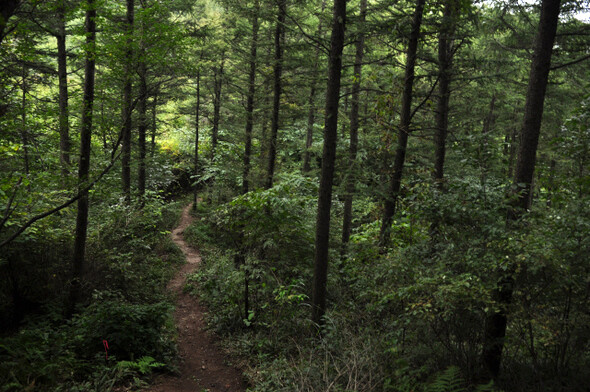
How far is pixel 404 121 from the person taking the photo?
337 inches

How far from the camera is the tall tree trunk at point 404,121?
7.97m

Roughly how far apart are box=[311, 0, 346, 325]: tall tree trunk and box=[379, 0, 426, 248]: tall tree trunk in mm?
1587

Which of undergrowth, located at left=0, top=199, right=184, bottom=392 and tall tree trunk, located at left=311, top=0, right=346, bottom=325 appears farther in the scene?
tall tree trunk, located at left=311, top=0, right=346, bottom=325

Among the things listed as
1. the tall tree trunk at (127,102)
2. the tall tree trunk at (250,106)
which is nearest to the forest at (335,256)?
the tall tree trunk at (127,102)

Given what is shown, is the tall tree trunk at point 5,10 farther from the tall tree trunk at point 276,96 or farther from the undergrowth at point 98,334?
the tall tree trunk at point 276,96

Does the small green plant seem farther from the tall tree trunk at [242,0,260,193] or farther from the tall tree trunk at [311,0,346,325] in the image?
the tall tree trunk at [242,0,260,193]

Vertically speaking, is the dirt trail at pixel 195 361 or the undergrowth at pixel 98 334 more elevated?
the undergrowth at pixel 98 334

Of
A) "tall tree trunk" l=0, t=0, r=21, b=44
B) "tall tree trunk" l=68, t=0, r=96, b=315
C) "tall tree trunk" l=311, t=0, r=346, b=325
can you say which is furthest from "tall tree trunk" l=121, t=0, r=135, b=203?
"tall tree trunk" l=311, t=0, r=346, b=325

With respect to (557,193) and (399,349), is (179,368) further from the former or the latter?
(557,193)

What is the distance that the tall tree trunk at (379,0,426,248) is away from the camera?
797cm

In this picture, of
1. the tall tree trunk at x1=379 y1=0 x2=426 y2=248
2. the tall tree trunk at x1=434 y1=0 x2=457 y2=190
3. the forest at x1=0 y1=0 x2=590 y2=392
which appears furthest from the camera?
the tall tree trunk at x1=379 y1=0 x2=426 y2=248

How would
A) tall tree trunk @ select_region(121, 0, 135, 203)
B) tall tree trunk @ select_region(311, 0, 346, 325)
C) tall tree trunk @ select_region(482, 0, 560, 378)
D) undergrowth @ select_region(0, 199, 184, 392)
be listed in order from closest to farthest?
tall tree trunk @ select_region(482, 0, 560, 378) → undergrowth @ select_region(0, 199, 184, 392) → tall tree trunk @ select_region(121, 0, 135, 203) → tall tree trunk @ select_region(311, 0, 346, 325)

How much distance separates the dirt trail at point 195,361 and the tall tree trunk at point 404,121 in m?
4.56

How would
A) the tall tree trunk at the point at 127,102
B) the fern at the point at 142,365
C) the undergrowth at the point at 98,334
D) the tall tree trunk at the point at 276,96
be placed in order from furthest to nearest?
the tall tree trunk at the point at 276,96 → the tall tree trunk at the point at 127,102 → the fern at the point at 142,365 → the undergrowth at the point at 98,334
